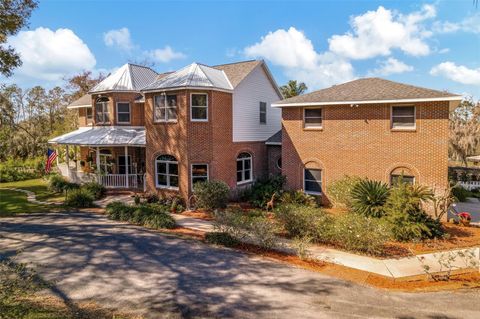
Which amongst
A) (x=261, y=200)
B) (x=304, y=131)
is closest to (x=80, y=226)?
(x=261, y=200)

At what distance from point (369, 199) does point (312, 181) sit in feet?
16.7

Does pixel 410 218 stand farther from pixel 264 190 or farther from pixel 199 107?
pixel 199 107

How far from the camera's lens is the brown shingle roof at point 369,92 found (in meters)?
15.6

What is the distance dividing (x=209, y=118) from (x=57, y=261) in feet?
36.8

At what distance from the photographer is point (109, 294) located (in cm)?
821

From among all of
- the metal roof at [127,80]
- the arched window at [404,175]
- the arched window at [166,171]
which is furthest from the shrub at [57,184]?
the arched window at [404,175]

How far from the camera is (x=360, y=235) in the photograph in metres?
11.3

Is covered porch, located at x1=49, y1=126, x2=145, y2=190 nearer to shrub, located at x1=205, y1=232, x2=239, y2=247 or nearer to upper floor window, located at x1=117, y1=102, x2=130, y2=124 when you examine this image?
upper floor window, located at x1=117, y1=102, x2=130, y2=124

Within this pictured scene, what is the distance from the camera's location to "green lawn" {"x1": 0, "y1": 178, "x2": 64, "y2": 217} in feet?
62.0

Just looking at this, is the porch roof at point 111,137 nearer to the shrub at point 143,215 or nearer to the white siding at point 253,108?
the shrub at point 143,215

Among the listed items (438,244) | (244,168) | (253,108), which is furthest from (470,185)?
(253,108)

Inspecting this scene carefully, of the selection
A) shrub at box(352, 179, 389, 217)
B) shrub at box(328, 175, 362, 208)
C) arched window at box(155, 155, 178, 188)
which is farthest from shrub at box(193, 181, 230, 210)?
shrub at box(352, 179, 389, 217)

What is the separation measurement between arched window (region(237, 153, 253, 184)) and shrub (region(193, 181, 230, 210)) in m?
3.80

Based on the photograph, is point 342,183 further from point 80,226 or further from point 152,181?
point 80,226
